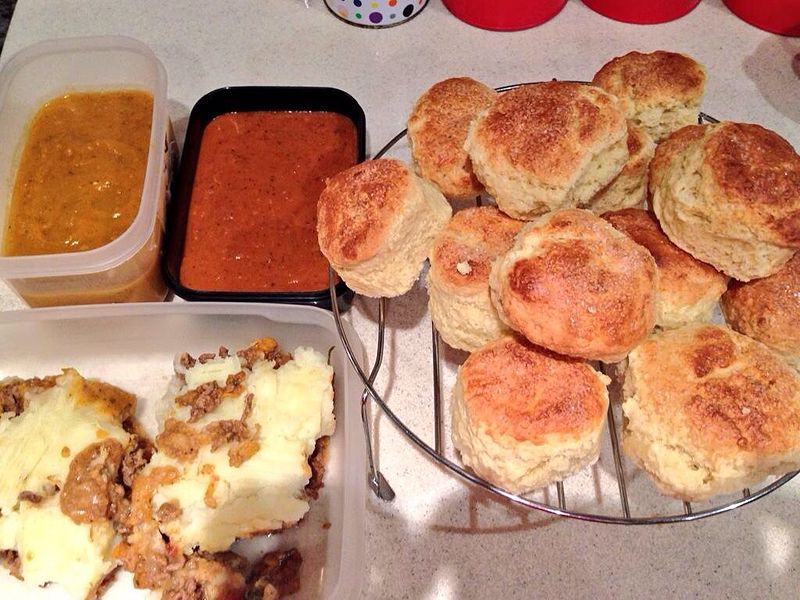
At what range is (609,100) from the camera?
102 centimetres

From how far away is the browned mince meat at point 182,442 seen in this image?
1.16m

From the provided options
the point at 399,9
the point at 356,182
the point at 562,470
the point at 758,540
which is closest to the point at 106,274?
the point at 356,182

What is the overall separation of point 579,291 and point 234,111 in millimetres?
1051

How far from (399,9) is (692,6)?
2.68ft

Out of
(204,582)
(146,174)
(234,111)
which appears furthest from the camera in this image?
(234,111)

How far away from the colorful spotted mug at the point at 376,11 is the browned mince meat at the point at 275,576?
140cm

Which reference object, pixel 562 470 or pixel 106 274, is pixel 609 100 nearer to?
pixel 562 470

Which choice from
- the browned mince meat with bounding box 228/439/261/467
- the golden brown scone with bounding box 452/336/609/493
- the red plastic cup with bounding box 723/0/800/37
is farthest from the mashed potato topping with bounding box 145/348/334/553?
the red plastic cup with bounding box 723/0/800/37

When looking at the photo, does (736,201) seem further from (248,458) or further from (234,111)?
(234,111)

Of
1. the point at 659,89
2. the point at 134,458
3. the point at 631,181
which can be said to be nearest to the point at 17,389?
the point at 134,458

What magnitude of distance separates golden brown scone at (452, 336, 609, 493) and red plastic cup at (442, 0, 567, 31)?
3.86 feet

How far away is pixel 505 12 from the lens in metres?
1.76

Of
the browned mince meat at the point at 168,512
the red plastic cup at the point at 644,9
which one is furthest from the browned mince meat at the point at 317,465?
the red plastic cup at the point at 644,9

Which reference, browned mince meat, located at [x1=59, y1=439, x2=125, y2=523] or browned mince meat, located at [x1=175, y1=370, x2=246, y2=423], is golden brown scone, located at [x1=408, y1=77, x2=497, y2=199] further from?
browned mince meat, located at [x1=59, y1=439, x2=125, y2=523]
